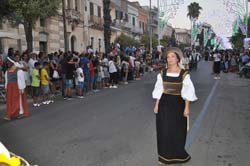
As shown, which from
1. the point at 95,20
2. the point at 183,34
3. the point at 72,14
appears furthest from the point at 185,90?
the point at 183,34

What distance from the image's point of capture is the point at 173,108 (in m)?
5.53

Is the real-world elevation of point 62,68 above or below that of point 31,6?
below

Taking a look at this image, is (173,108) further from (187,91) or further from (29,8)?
(29,8)

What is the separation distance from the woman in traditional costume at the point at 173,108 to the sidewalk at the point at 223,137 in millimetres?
712

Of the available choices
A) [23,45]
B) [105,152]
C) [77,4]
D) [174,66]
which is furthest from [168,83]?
[77,4]

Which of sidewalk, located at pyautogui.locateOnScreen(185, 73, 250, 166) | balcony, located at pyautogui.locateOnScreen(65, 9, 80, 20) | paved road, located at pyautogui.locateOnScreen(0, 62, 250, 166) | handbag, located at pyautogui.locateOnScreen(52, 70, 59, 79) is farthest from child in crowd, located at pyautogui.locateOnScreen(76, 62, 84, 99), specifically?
balcony, located at pyautogui.locateOnScreen(65, 9, 80, 20)

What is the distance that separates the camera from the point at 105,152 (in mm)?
6953

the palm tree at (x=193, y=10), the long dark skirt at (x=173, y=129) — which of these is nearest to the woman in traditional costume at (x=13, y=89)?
the long dark skirt at (x=173, y=129)

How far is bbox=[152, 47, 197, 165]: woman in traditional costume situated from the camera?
552cm

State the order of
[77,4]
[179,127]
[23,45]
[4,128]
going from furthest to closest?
1. [77,4]
2. [23,45]
3. [4,128]
4. [179,127]

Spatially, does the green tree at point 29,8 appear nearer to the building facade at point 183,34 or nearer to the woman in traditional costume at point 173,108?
the woman in traditional costume at point 173,108

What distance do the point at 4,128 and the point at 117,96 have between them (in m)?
6.58

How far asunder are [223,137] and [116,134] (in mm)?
2065

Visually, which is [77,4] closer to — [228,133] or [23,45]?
[23,45]
